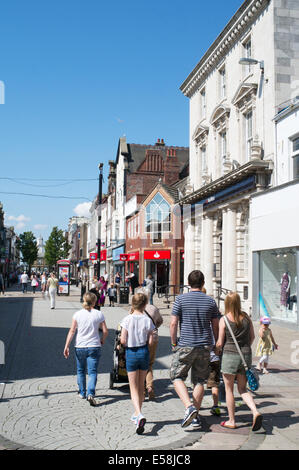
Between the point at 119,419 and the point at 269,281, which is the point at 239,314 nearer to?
the point at 119,419

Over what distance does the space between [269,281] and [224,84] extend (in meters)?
11.2

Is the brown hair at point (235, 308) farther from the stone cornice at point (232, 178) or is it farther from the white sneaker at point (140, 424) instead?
the stone cornice at point (232, 178)

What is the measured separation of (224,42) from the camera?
22.9 metres

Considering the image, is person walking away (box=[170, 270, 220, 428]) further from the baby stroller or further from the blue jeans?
the baby stroller

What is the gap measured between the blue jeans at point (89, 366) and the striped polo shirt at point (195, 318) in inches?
61.4

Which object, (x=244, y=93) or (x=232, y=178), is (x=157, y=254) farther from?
(x=244, y=93)

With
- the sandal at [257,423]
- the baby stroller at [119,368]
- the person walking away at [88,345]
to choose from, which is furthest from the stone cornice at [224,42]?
the sandal at [257,423]

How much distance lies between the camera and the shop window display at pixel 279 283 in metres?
15.9

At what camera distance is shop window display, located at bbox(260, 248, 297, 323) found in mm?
15866

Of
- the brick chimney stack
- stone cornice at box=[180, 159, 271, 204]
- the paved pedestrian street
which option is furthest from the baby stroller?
the brick chimney stack

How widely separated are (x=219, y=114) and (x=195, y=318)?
19.7m

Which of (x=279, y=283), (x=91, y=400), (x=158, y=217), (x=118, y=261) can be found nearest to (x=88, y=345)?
(x=91, y=400)

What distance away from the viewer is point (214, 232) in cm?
2492
